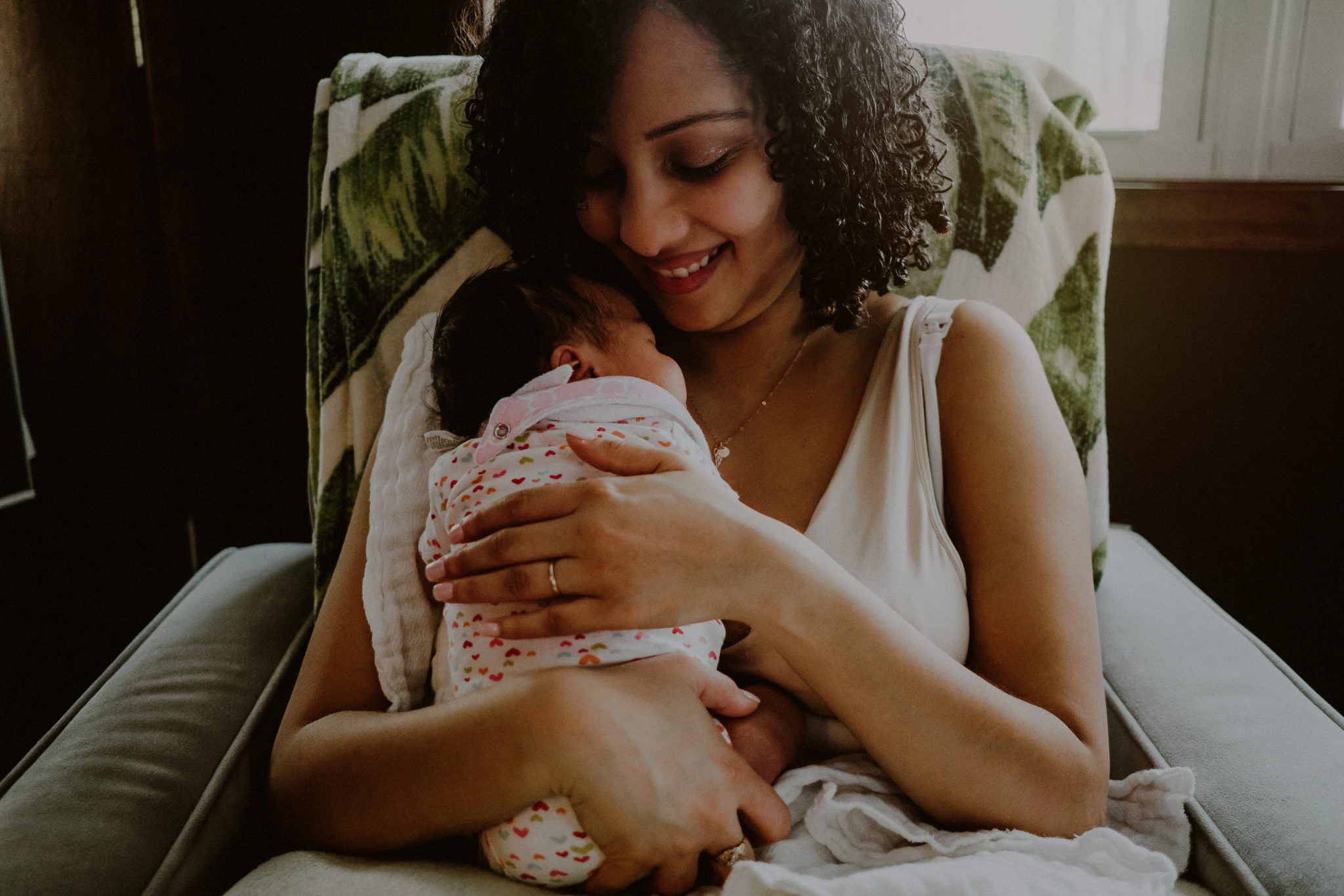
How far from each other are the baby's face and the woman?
0.28ft

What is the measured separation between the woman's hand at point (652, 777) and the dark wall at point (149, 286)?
4.49ft

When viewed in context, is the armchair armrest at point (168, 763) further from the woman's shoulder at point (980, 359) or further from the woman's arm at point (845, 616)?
the woman's shoulder at point (980, 359)

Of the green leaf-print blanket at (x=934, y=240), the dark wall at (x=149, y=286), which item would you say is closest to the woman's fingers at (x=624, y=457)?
the green leaf-print blanket at (x=934, y=240)

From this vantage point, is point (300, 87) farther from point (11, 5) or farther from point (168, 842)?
point (168, 842)

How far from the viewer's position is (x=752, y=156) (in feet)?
3.53

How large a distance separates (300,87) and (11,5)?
639mm

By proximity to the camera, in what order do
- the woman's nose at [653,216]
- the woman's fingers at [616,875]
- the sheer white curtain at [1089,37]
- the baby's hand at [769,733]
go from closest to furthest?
the woman's fingers at [616,875]
the baby's hand at [769,733]
the woman's nose at [653,216]
the sheer white curtain at [1089,37]

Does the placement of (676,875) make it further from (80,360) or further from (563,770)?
(80,360)

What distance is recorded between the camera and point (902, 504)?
1062 millimetres

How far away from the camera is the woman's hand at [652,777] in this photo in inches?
31.5

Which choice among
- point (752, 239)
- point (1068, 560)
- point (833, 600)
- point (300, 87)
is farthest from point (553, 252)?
point (300, 87)

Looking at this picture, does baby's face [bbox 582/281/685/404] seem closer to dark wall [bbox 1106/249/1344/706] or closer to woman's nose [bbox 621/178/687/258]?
woman's nose [bbox 621/178/687/258]

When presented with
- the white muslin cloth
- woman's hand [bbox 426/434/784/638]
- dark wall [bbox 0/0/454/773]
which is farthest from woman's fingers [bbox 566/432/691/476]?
dark wall [bbox 0/0/454/773]

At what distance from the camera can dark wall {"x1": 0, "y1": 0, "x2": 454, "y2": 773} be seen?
1782mm
